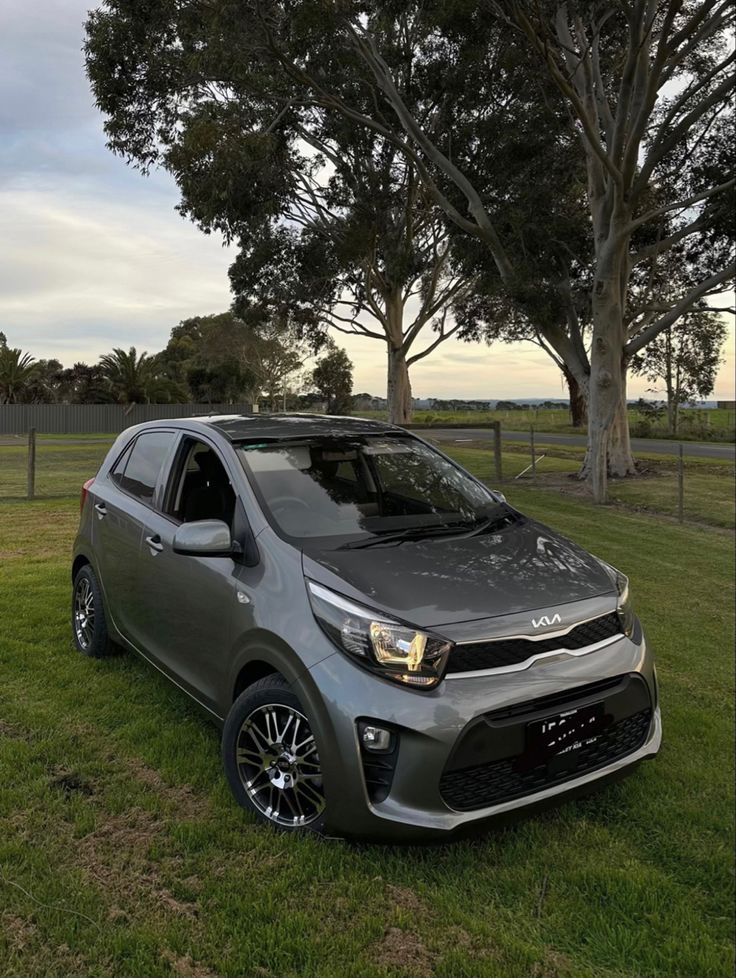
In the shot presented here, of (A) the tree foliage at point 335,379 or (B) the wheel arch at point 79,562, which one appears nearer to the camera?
(B) the wheel arch at point 79,562

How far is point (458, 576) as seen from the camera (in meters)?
2.91

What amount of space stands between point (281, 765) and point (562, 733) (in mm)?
1069

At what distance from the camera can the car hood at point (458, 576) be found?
269cm

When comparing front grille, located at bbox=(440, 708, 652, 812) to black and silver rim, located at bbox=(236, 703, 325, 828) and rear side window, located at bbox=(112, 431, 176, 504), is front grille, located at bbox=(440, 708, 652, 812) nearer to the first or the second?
black and silver rim, located at bbox=(236, 703, 325, 828)

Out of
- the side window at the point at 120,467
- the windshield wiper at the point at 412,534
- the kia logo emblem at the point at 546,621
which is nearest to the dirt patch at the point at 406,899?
the kia logo emblem at the point at 546,621

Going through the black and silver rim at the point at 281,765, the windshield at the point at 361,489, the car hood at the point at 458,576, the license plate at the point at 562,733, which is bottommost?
the black and silver rim at the point at 281,765

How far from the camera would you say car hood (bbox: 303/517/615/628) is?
2.69 meters

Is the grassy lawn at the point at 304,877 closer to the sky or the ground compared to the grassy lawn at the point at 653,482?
closer to the ground

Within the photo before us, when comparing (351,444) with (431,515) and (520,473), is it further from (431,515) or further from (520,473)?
(520,473)

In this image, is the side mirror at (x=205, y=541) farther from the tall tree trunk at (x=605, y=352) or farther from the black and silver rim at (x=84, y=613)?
the tall tree trunk at (x=605, y=352)

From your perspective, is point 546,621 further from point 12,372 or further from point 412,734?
point 12,372

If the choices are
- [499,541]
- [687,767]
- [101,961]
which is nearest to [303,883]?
[101,961]

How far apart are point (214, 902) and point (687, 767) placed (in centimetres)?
229

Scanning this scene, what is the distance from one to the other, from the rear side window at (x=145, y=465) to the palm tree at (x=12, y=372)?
4667 centimetres
